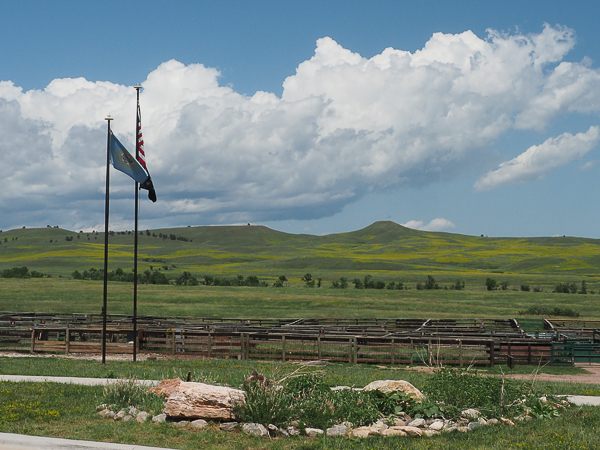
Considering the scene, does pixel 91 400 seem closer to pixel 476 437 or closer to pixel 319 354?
pixel 476 437

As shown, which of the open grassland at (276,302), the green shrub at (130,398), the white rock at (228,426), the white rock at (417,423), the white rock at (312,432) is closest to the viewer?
the white rock at (312,432)

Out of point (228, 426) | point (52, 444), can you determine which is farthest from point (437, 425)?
point (52, 444)

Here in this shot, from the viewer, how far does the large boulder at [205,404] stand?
435 inches

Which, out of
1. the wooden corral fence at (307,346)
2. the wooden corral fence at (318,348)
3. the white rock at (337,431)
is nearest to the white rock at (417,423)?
the white rock at (337,431)

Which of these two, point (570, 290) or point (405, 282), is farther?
point (405, 282)

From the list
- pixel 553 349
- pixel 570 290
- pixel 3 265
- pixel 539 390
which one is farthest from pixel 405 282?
pixel 3 265

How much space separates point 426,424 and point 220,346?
17283 mm

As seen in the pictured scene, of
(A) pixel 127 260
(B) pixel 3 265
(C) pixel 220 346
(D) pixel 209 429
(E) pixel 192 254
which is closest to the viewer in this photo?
(D) pixel 209 429

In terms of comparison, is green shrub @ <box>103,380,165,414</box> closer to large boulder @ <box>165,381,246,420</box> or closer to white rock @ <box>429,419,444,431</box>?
large boulder @ <box>165,381,246,420</box>

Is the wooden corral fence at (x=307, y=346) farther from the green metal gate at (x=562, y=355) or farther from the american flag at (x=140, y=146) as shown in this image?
the american flag at (x=140, y=146)

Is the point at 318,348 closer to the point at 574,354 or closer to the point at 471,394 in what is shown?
the point at 574,354

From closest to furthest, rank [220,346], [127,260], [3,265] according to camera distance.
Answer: [220,346] → [3,265] → [127,260]

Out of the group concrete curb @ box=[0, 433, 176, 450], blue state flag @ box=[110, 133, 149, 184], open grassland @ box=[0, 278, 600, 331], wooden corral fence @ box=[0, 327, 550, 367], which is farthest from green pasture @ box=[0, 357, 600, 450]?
open grassland @ box=[0, 278, 600, 331]

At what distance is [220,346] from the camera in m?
27.2
